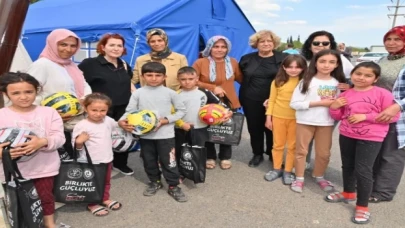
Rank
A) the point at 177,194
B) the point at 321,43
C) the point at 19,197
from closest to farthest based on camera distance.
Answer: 1. the point at 19,197
2. the point at 177,194
3. the point at 321,43

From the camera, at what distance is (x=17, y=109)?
258 cm

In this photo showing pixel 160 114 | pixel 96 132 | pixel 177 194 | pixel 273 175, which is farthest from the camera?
pixel 273 175

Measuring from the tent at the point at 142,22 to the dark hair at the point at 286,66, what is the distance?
115 inches

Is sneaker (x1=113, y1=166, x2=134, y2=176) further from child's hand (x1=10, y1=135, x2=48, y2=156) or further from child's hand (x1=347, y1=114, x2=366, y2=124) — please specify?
child's hand (x1=347, y1=114, x2=366, y2=124)

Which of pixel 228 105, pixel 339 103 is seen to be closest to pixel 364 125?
pixel 339 103

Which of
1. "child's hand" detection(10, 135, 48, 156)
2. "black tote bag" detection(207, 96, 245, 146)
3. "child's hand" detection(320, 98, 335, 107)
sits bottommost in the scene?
"black tote bag" detection(207, 96, 245, 146)

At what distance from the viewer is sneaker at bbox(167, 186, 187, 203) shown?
3.62 m

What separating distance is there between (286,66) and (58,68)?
2513 mm

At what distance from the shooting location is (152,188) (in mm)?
3805

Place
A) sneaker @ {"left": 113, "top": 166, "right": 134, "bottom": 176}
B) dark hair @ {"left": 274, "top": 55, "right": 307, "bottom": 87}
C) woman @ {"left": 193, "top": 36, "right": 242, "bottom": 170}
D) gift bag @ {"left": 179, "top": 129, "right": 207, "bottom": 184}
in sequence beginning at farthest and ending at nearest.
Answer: sneaker @ {"left": 113, "top": 166, "right": 134, "bottom": 176} < woman @ {"left": 193, "top": 36, "right": 242, "bottom": 170} < dark hair @ {"left": 274, "top": 55, "right": 307, "bottom": 87} < gift bag @ {"left": 179, "top": 129, "right": 207, "bottom": 184}

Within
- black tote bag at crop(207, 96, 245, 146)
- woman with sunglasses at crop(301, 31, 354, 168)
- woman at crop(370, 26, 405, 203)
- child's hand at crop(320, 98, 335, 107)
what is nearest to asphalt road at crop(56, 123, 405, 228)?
woman at crop(370, 26, 405, 203)

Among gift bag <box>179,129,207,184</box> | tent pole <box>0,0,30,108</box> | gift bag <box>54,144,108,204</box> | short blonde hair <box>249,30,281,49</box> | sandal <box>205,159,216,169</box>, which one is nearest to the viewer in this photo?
tent pole <box>0,0,30,108</box>

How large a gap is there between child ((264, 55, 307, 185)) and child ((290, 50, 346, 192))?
0.19m

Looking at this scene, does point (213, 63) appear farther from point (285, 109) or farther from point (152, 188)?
point (152, 188)
